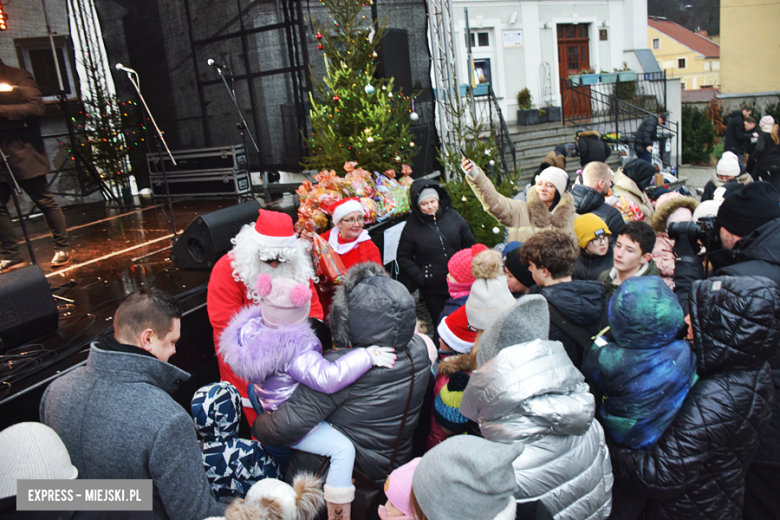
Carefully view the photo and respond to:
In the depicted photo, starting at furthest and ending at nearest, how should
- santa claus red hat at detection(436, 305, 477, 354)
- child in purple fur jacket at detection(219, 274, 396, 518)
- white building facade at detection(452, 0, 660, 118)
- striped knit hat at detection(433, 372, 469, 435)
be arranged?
white building facade at detection(452, 0, 660, 118) < santa claus red hat at detection(436, 305, 477, 354) < striped knit hat at detection(433, 372, 469, 435) < child in purple fur jacket at detection(219, 274, 396, 518)

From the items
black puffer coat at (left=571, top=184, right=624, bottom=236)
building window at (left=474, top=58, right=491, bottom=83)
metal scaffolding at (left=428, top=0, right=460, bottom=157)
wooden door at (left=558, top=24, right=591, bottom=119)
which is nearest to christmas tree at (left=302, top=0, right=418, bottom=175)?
metal scaffolding at (left=428, top=0, right=460, bottom=157)

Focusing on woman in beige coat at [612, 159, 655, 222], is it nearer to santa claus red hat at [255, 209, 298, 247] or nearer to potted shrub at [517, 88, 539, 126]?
santa claus red hat at [255, 209, 298, 247]

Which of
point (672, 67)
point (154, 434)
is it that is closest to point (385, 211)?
point (154, 434)

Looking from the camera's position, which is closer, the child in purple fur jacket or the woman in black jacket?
the child in purple fur jacket

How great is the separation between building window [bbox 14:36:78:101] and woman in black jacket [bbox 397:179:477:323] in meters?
6.78

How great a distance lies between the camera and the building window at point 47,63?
743cm

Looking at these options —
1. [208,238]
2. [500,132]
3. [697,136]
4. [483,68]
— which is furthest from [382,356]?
[697,136]

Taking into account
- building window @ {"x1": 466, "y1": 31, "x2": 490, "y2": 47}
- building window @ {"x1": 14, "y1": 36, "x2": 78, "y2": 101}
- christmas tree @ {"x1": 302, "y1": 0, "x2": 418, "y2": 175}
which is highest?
building window @ {"x1": 466, "y1": 31, "x2": 490, "y2": 47}

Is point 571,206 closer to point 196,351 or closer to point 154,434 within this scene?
point 196,351

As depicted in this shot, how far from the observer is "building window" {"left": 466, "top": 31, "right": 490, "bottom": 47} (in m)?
14.7

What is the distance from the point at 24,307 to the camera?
2811mm

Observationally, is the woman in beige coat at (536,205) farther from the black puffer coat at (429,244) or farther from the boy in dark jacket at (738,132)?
the boy in dark jacket at (738,132)

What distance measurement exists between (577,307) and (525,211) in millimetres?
1815

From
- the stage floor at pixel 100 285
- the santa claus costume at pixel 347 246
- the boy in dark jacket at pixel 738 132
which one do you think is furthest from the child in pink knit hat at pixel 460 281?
the boy in dark jacket at pixel 738 132
